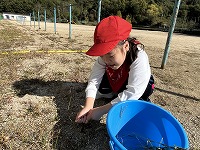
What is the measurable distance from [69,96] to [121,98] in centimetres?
75

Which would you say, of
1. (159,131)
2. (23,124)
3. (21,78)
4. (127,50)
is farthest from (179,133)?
(21,78)

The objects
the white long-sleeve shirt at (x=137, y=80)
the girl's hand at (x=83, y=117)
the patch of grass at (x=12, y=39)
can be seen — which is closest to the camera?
the white long-sleeve shirt at (x=137, y=80)

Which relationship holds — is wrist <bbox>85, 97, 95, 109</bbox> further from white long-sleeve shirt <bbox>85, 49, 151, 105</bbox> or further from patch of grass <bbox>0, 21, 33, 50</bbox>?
patch of grass <bbox>0, 21, 33, 50</bbox>

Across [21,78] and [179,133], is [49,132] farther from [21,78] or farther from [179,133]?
[21,78]

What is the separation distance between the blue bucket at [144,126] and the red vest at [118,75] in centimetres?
33

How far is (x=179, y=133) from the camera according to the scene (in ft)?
3.82

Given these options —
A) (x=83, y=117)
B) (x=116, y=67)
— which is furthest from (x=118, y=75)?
(x=83, y=117)

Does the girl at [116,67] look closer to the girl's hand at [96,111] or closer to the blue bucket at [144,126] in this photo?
the girl's hand at [96,111]

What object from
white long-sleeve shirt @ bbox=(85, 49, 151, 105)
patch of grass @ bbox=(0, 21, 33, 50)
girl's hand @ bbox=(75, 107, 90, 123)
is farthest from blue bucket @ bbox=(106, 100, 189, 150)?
patch of grass @ bbox=(0, 21, 33, 50)

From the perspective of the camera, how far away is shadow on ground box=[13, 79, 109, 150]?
142 cm

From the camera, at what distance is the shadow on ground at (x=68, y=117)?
1.42 meters

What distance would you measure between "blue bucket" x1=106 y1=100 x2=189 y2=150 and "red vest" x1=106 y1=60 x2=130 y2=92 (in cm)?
33

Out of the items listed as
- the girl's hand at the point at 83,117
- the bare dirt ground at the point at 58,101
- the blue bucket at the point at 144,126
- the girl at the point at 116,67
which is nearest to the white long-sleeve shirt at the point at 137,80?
the girl at the point at 116,67

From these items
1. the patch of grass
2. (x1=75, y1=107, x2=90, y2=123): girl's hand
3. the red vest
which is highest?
the red vest
